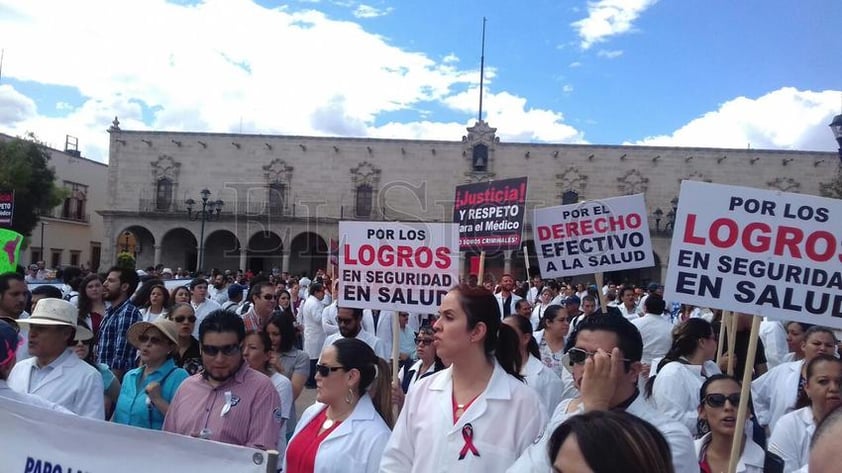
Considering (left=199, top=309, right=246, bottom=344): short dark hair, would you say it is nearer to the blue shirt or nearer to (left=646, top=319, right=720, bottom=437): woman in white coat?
the blue shirt

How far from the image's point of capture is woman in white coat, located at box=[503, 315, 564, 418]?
4.81m

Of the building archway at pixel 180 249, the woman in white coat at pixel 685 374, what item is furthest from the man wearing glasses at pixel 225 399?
the building archway at pixel 180 249

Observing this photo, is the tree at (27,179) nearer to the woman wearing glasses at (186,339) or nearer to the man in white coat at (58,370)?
the woman wearing glasses at (186,339)

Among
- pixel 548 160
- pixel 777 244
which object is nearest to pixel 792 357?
pixel 777 244

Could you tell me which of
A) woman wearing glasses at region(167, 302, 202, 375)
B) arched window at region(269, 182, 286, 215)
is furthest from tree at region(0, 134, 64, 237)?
woman wearing glasses at region(167, 302, 202, 375)

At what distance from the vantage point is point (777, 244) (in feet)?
13.8

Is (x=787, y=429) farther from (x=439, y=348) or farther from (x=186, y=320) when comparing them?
(x=186, y=320)

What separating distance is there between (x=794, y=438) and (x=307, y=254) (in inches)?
1507

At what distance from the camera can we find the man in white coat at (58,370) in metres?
4.04

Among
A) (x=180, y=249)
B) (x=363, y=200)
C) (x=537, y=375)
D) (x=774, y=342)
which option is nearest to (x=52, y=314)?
(x=537, y=375)

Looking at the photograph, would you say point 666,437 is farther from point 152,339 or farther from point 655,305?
point 655,305

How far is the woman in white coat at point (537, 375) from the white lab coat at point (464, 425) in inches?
63.3

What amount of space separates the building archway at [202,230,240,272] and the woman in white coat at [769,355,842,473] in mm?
38605

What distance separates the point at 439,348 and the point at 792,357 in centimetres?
449
